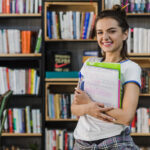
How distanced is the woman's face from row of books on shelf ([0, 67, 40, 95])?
4.86 feet

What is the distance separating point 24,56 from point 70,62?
1.60ft

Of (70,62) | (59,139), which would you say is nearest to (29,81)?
(70,62)

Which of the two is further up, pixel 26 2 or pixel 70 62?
pixel 26 2

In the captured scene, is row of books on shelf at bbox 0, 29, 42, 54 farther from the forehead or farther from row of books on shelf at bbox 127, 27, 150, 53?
the forehead

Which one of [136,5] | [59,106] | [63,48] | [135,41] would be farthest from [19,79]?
[136,5]

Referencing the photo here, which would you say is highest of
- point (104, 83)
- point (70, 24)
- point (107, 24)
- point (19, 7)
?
point (19, 7)

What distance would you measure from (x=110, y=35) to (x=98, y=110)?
1.18 feet

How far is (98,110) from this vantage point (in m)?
1.02

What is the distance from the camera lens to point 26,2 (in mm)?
2525

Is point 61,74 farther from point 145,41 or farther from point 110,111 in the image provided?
point 110,111

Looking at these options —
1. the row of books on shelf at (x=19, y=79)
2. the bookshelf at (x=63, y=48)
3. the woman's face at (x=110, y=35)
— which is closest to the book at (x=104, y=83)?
the woman's face at (x=110, y=35)

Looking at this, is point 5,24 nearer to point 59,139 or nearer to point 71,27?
point 71,27

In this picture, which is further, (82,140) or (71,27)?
(71,27)

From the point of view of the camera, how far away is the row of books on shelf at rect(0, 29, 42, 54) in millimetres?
2533
